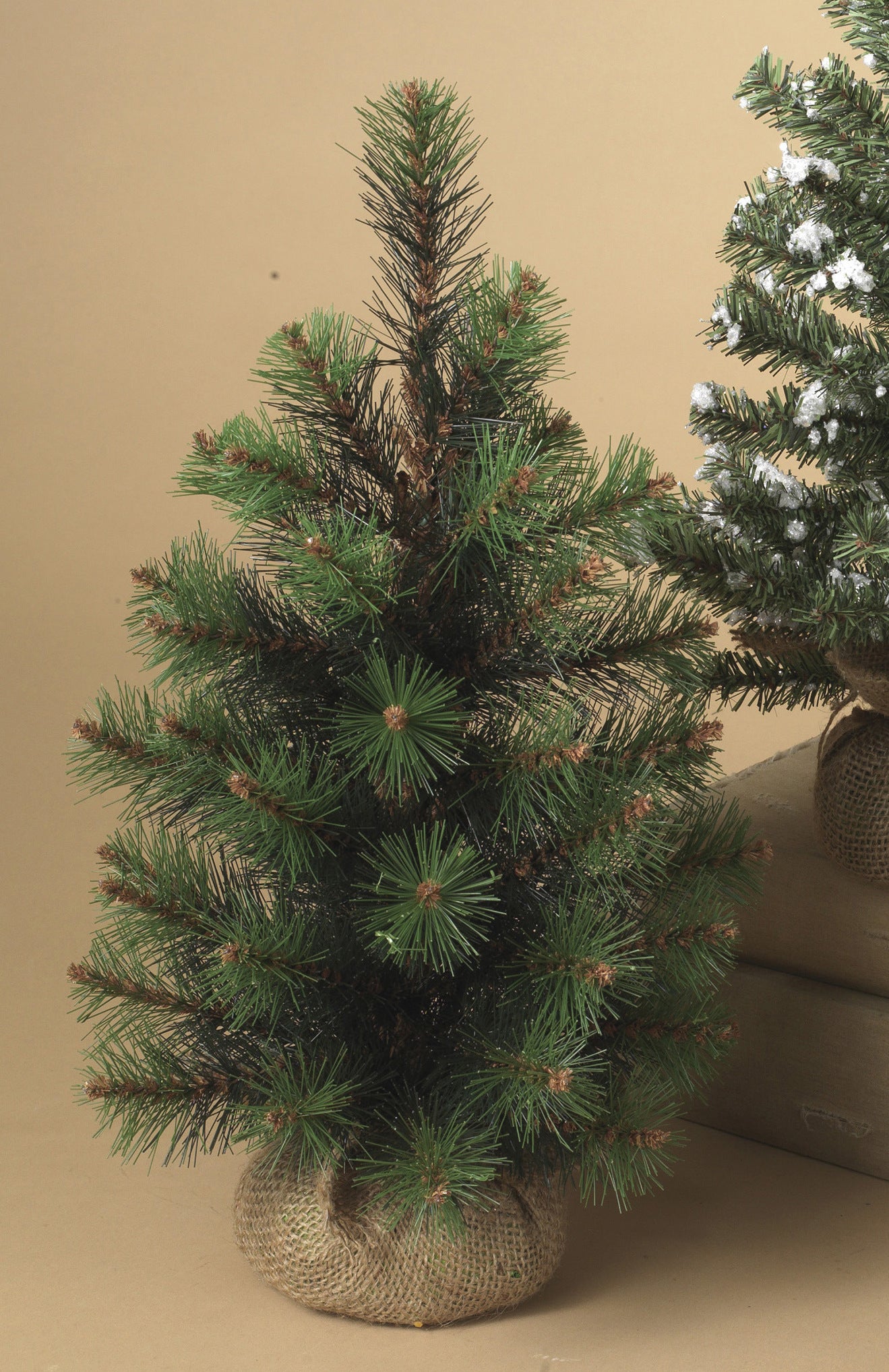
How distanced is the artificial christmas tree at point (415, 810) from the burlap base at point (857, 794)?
252 mm

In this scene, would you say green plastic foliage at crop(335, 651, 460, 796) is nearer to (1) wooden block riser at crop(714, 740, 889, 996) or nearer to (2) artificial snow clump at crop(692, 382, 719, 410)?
(2) artificial snow clump at crop(692, 382, 719, 410)

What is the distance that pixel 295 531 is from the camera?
126 cm

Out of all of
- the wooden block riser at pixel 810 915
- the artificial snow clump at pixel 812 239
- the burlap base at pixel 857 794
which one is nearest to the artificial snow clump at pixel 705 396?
the artificial snow clump at pixel 812 239

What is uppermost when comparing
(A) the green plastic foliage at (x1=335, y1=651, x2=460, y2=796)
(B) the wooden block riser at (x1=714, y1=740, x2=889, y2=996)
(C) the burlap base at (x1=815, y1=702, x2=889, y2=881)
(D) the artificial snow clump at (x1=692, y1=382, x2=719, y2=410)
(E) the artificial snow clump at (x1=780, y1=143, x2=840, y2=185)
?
(E) the artificial snow clump at (x1=780, y1=143, x2=840, y2=185)

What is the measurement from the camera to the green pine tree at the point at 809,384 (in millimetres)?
1373

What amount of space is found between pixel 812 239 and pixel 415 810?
581 mm

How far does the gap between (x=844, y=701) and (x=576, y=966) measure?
53 cm

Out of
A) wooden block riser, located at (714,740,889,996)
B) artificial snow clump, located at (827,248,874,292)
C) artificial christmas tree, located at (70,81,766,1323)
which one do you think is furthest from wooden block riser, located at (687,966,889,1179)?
artificial snow clump, located at (827,248,874,292)

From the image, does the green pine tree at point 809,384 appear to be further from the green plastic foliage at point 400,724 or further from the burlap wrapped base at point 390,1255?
the burlap wrapped base at point 390,1255

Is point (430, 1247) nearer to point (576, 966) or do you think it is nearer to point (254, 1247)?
point (254, 1247)

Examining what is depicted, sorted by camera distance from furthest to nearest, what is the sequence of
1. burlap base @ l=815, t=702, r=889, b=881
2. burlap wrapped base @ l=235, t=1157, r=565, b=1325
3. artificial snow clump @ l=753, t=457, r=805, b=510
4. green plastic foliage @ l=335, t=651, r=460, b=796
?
burlap base @ l=815, t=702, r=889, b=881 < artificial snow clump @ l=753, t=457, r=805, b=510 < burlap wrapped base @ l=235, t=1157, r=565, b=1325 < green plastic foliage @ l=335, t=651, r=460, b=796

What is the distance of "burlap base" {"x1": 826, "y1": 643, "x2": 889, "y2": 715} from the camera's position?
1504mm

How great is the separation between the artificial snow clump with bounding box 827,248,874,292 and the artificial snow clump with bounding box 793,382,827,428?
0.27 ft

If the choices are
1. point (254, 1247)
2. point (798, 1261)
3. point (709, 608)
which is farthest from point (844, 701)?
point (254, 1247)
